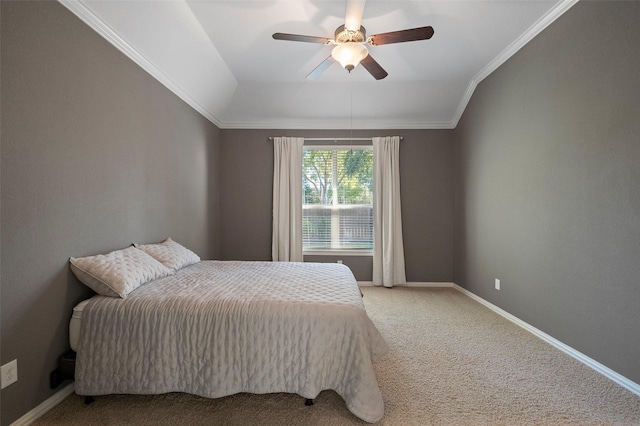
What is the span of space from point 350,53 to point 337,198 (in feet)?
8.28

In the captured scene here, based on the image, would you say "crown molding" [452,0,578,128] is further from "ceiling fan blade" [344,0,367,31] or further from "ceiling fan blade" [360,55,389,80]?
"ceiling fan blade" [344,0,367,31]

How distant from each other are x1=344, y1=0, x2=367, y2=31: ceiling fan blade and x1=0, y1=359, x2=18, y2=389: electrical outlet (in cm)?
290

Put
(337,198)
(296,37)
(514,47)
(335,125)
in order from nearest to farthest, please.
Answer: (296,37) → (514,47) → (335,125) → (337,198)

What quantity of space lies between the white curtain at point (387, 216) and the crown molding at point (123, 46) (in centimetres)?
273

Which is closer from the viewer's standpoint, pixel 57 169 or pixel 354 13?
pixel 57 169

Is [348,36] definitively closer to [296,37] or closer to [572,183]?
[296,37]

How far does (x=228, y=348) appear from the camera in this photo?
156cm

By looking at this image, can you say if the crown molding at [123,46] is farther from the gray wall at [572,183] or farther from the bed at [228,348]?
the gray wall at [572,183]

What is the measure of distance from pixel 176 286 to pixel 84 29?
1.88 meters

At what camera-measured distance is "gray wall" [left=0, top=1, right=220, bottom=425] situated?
1.43m

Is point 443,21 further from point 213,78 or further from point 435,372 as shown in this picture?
point 435,372

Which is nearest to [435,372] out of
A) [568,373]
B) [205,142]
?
[568,373]

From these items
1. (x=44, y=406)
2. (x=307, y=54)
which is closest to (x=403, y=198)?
(x=307, y=54)

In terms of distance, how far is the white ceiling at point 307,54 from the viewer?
231 cm
